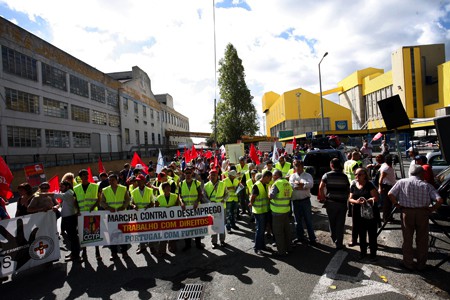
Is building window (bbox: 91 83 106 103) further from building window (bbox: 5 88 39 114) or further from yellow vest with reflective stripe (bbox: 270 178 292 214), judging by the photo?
yellow vest with reflective stripe (bbox: 270 178 292 214)

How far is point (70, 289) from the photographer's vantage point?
4.93 metres

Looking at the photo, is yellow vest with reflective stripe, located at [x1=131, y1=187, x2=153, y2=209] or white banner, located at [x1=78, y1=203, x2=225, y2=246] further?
yellow vest with reflective stripe, located at [x1=131, y1=187, x2=153, y2=209]

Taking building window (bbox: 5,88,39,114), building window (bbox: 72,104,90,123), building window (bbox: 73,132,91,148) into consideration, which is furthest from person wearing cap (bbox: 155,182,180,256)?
building window (bbox: 72,104,90,123)

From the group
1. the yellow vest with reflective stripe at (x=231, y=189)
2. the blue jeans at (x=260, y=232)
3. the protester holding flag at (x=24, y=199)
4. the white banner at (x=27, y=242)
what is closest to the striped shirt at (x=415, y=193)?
the blue jeans at (x=260, y=232)

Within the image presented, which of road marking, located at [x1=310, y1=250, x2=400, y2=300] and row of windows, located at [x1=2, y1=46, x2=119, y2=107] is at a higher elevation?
row of windows, located at [x1=2, y1=46, x2=119, y2=107]

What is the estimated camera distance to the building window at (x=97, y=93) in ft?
119

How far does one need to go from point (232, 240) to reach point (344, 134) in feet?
105

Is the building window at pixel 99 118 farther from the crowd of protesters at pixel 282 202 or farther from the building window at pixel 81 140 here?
the crowd of protesters at pixel 282 202

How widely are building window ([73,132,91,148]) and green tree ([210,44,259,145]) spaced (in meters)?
19.2

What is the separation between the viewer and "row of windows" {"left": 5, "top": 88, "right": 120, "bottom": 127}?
2334 cm

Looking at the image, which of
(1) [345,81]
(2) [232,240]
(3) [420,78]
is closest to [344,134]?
(3) [420,78]

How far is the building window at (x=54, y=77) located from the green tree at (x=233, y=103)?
22.9 m

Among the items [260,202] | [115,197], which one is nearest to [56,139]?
[115,197]

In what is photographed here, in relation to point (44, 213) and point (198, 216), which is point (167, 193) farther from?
point (44, 213)
